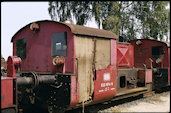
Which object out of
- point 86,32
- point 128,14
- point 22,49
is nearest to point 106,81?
point 86,32

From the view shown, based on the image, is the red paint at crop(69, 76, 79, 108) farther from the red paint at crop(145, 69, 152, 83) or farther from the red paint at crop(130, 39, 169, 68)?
the red paint at crop(130, 39, 169, 68)

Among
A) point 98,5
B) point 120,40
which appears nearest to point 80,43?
point 120,40

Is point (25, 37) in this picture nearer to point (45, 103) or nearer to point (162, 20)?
point (45, 103)

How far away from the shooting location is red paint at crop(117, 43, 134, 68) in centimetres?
779

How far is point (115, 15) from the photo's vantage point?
19.2 m

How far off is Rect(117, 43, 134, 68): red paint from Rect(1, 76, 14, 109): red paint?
504 centimetres

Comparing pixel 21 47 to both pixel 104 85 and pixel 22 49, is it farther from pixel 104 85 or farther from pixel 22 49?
pixel 104 85

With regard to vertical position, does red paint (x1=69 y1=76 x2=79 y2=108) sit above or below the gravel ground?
above

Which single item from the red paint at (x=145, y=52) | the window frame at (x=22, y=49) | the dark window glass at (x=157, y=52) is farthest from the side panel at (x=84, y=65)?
the dark window glass at (x=157, y=52)

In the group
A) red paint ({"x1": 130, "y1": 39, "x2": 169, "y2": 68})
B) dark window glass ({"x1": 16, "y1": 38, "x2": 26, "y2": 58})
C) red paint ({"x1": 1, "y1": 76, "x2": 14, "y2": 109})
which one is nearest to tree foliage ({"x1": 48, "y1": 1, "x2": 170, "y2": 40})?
red paint ({"x1": 130, "y1": 39, "x2": 169, "y2": 68})

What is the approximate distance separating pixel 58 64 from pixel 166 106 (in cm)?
434

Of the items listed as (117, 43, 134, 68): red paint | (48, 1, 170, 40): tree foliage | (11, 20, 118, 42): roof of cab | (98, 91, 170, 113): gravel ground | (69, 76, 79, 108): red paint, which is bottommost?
(98, 91, 170, 113): gravel ground

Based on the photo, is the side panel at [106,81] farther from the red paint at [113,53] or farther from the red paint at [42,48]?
the red paint at [42,48]

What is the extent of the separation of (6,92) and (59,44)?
2621 millimetres
